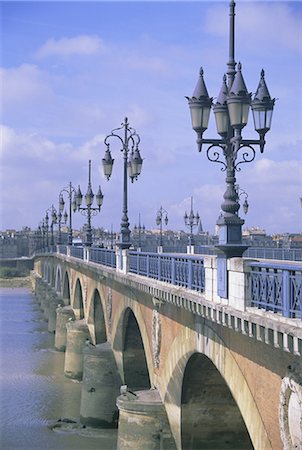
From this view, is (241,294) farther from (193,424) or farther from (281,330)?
(193,424)

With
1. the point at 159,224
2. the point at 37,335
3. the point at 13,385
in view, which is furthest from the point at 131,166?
the point at 37,335

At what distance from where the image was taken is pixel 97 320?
36.9 metres

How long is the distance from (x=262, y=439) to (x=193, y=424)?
7.46m

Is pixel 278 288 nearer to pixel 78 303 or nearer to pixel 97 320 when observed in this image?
pixel 97 320

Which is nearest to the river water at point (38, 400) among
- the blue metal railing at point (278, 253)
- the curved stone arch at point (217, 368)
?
the curved stone arch at point (217, 368)

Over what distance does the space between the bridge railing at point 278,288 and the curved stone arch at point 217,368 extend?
1850mm

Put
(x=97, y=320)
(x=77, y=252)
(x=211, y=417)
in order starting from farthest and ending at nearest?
1. (x=77, y=252)
2. (x=97, y=320)
3. (x=211, y=417)

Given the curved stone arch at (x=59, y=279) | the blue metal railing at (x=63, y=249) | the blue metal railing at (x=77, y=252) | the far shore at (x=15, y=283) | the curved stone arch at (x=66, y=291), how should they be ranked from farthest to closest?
the far shore at (x=15, y=283), the curved stone arch at (x=59, y=279), the blue metal railing at (x=63, y=249), the curved stone arch at (x=66, y=291), the blue metal railing at (x=77, y=252)

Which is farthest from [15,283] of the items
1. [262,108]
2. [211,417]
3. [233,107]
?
[233,107]

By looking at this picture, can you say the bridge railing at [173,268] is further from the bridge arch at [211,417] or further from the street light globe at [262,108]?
the street light globe at [262,108]

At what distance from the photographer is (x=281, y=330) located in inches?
360

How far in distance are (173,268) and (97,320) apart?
21769mm

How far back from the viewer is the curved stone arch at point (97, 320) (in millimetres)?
36688

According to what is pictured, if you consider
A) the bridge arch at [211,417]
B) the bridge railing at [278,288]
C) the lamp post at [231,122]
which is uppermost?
the lamp post at [231,122]
